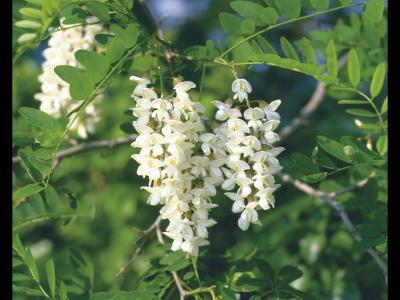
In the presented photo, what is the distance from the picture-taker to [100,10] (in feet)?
3.63

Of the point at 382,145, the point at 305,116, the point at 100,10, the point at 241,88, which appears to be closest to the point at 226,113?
the point at 241,88

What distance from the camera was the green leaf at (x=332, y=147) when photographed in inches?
45.8

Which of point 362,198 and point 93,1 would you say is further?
point 362,198

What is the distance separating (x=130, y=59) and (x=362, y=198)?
552 millimetres

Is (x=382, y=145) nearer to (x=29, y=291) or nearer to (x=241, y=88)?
(x=241, y=88)

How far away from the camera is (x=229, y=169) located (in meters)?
1.11

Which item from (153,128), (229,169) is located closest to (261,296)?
(229,169)

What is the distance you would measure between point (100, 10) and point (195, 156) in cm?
29

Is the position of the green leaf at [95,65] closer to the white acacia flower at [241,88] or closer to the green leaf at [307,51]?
the white acacia flower at [241,88]

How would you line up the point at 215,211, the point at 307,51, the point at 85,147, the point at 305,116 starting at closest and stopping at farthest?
the point at 307,51
the point at 85,147
the point at 305,116
the point at 215,211

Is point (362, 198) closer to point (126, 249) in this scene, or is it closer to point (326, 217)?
point (326, 217)
